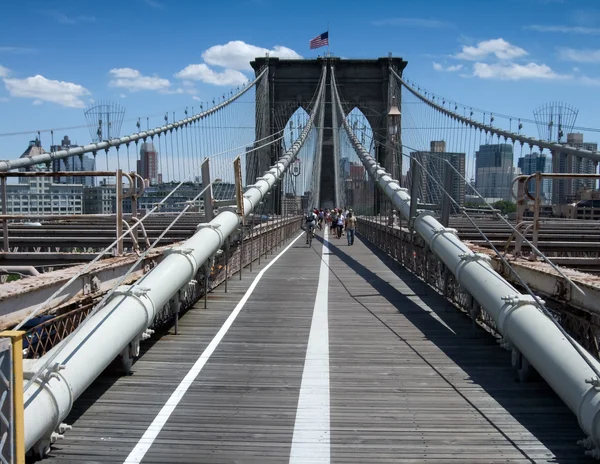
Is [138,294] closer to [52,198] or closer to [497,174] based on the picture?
[52,198]

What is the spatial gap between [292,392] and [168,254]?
274 cm

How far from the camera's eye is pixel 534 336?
5.26 metres

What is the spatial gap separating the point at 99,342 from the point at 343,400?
187 cm

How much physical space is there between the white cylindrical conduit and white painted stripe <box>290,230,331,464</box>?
1.42m

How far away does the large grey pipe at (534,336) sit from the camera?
4195 millimetres

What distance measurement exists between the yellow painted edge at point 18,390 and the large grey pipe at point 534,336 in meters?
3.11

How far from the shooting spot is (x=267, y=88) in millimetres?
58500

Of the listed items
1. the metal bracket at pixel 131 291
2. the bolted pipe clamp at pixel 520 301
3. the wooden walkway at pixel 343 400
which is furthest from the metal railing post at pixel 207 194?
the bolted pipe clamp at pixel 520 301

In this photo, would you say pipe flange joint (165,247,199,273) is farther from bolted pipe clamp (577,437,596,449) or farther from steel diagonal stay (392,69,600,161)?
steel diagonal stay (392,69,600,161)

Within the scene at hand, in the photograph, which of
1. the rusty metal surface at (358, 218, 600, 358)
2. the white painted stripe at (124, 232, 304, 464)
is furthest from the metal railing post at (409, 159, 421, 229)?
the white painted stripe at (124, 232, 304, 464)

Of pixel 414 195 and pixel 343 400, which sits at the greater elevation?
pixel 414 195

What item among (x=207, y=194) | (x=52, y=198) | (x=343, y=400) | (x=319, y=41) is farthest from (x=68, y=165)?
(x=319, y=41)

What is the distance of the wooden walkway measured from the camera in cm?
430

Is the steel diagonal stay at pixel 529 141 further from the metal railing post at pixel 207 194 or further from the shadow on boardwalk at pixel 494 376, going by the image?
the metal railing post at pixel 207 194
